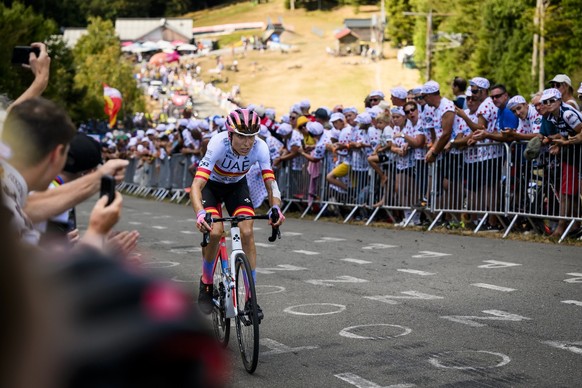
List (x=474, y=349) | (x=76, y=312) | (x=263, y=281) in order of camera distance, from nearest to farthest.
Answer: (x=76, y=312), (x=474, y=349), (x=263, y=281)

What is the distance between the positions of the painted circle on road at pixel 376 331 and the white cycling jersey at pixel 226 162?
1.39 meters

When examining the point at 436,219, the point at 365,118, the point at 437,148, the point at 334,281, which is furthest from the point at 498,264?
the point at 365,118

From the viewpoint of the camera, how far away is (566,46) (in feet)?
171

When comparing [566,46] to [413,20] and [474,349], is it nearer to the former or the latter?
[474,349]

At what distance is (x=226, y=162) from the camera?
852 cm

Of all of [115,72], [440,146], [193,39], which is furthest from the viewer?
[193,39]

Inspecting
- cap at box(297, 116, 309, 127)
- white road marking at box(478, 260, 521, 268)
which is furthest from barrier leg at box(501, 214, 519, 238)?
cap at box(297, 116, 309, 127)

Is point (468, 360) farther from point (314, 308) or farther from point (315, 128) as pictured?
point (315, 128)

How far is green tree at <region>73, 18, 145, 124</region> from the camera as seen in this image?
9594 cm

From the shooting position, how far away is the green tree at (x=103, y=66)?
95.9 meters

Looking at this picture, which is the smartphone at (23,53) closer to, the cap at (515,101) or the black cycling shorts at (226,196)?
the black cycling shorts at (226,196)

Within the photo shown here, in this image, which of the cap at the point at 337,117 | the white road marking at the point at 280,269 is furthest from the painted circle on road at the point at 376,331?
the cap at the point at 337,117

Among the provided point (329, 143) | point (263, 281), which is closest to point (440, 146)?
point (329, 143)

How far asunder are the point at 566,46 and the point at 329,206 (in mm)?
34611
